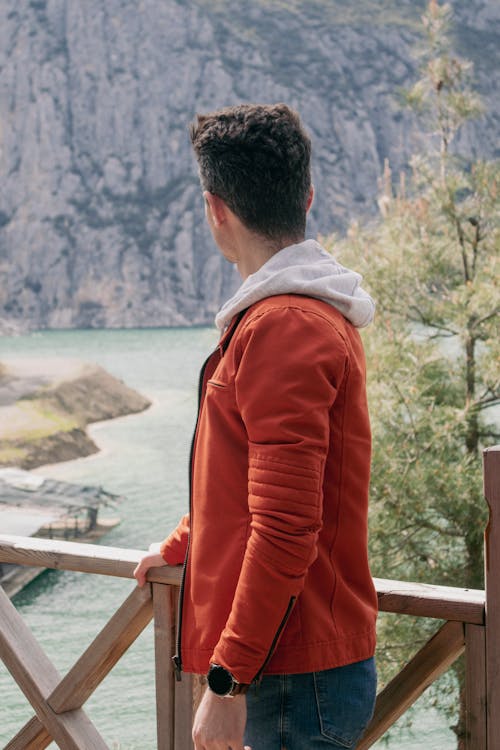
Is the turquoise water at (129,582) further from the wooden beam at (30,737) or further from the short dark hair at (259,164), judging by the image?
the short dark hair at (259,164)

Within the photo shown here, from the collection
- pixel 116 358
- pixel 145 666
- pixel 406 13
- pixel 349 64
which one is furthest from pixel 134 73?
pixel 145 666

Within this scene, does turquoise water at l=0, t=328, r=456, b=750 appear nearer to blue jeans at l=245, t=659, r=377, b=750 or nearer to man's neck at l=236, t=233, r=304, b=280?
blue jeans at l=245, t=659, r=377, b=750

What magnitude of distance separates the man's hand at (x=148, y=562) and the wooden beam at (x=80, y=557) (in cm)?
2

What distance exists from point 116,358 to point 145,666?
45.7 metres

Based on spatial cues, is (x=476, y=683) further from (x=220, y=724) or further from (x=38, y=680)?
(x=38, y=680)

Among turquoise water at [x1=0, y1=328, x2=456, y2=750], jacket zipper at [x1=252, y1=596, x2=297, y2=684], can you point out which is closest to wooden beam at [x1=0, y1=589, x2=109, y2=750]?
jacket zipper at [x1=252, y1=596, x2=297, y2=684]

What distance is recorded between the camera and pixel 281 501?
1.05m

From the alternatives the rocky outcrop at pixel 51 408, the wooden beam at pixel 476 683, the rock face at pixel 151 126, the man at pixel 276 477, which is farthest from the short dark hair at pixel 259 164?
the rock face at pixel 151 126

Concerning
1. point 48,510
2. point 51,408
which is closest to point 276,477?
point 48,510

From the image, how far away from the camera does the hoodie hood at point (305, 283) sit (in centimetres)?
114

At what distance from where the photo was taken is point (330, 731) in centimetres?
117

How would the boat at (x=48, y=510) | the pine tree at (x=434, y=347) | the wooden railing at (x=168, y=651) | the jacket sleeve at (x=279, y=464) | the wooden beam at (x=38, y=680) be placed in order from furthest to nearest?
the boat at (x=48, y=510), the pine tree at (x=434, y=347), the wooden beam at (x=38, y=680), the wooden railing at (x=168, y=651), the jacket sleeve at (x=279, y=464)

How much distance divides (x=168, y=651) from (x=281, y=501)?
70 cm

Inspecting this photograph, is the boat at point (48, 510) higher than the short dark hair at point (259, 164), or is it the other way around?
the short dark hair at point (259, 164)
